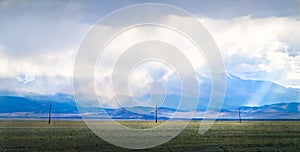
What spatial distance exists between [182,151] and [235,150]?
473 cm

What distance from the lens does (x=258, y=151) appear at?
32.7m

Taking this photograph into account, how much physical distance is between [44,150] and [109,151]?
514cm

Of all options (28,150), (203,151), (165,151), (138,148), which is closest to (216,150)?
(203,151)

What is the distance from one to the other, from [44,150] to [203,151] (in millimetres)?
12467

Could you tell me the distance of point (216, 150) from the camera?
32844 millimetres

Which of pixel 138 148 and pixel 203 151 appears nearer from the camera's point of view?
pixel 203 151

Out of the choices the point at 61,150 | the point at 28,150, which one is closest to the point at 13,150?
the point at 28,150

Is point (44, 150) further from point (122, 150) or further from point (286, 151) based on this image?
point (286, 151)

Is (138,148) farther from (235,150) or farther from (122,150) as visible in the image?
(235,150)

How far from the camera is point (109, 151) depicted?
31531mm

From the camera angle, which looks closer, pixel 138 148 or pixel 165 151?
pixel 165 151

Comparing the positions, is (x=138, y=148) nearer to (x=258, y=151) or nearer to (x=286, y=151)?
(x=258, y=151)

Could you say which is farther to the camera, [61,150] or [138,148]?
[138,148]

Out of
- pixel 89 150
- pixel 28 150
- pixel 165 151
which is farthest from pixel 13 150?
pixel 165 151
